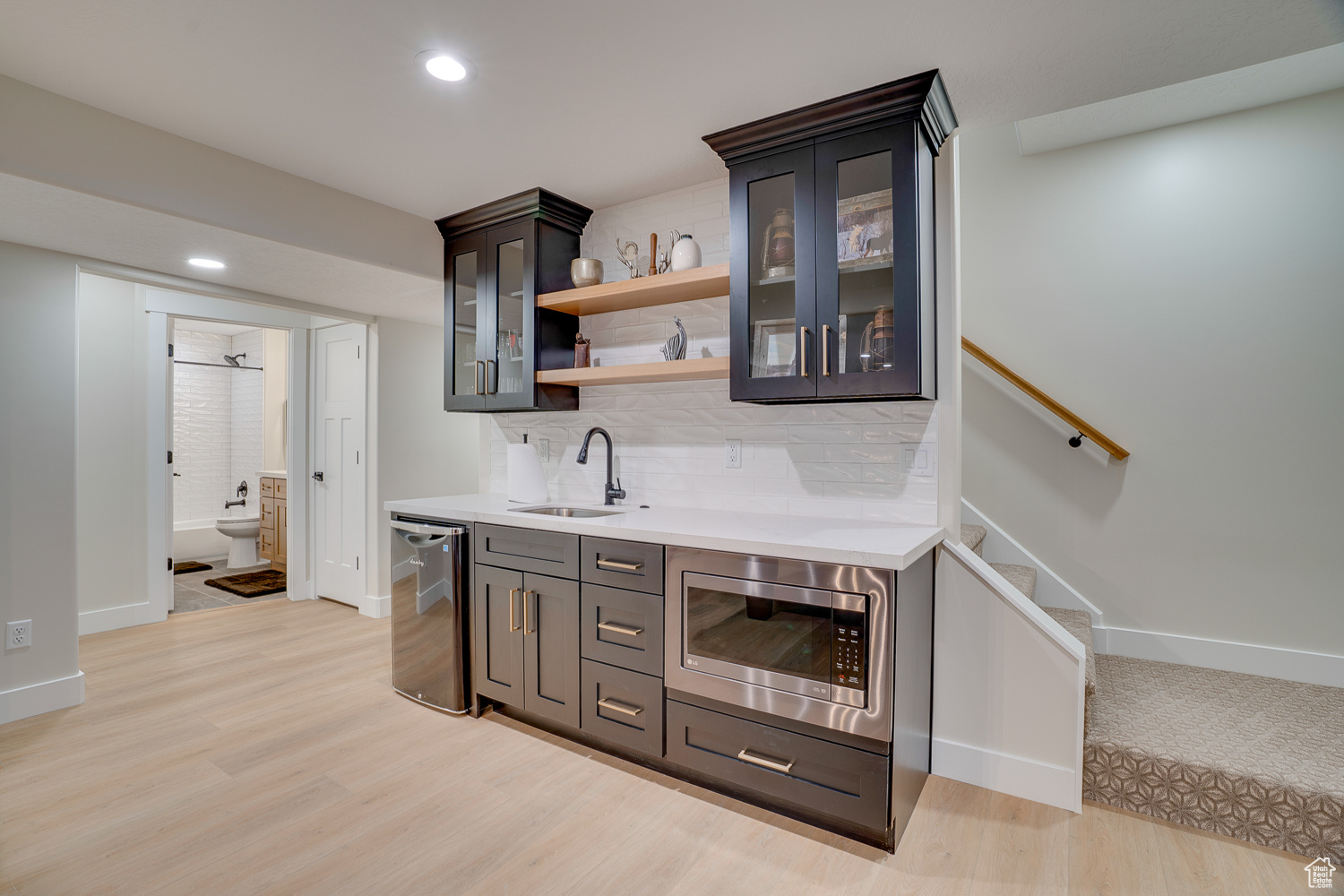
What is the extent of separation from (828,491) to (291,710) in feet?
8.52

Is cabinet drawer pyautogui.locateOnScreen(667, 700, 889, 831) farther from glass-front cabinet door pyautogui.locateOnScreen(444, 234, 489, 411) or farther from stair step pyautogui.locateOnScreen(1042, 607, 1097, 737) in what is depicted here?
glass-front cabinet door pyautogui.locateOnScreen(444, 234, 489, 411)

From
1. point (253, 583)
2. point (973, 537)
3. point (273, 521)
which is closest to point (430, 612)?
point (973, 537)

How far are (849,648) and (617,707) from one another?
0.94 meters

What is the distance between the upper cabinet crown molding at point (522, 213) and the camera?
2.89 m

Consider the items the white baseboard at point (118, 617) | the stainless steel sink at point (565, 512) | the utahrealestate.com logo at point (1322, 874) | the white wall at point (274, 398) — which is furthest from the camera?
the white wall at point (274, 398)

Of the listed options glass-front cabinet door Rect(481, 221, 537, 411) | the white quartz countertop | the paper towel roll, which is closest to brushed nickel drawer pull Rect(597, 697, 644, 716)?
the white quartz countertop

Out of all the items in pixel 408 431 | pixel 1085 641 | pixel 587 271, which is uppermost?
pixel 587 271

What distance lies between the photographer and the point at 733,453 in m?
2.67

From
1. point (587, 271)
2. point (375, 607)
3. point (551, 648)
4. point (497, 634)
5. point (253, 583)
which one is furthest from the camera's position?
point (253, 583)

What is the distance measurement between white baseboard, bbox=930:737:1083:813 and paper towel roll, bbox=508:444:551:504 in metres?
2.01

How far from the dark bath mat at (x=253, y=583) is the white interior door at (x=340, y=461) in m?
0.59

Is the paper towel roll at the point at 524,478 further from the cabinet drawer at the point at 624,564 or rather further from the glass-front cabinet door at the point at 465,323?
the cabinet drawer at the point at 624,564

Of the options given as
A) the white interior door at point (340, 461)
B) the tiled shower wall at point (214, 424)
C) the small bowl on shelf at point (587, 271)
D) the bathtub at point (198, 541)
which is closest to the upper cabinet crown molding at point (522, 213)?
the small bowl on shelf at point (587, 271)

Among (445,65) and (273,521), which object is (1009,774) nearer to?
(445,65)
